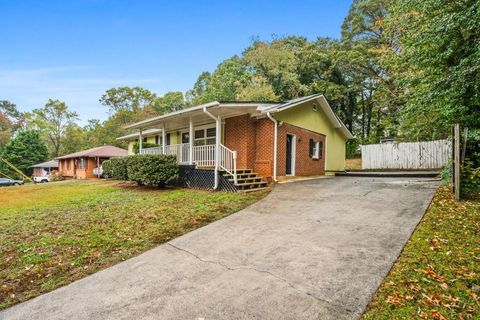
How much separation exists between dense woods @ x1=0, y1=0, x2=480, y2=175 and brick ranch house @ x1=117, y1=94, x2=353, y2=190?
13.6 ft

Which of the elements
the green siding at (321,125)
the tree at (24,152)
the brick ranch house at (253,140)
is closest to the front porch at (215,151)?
the brick ranch house at (253,140)

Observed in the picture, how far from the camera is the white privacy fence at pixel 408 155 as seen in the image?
1432 cm

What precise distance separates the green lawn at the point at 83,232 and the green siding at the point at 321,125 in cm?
493

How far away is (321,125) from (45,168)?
136ft

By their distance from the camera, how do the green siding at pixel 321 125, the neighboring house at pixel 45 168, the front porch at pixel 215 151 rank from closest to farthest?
the front porch at pixel 215 151 < the green siding at pixel 321 125 < the neighboring house at pixel 45 168

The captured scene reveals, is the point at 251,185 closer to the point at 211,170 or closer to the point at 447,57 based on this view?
the point at 211,170

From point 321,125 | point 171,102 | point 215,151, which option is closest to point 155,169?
point 215,151

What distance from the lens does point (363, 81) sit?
79.5 ft

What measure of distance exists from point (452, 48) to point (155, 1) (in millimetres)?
12258

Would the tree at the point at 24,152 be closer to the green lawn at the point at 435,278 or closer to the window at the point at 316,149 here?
the window at the point at 316,149

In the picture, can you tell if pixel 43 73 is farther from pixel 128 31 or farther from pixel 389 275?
pixel 389 275

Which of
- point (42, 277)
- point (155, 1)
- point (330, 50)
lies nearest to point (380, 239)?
point (42, 277)

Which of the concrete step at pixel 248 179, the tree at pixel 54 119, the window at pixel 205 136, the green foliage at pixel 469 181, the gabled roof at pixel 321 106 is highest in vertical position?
the tree at pixel 54 119

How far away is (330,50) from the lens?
25.1 metres
